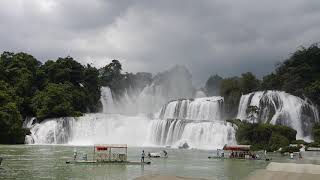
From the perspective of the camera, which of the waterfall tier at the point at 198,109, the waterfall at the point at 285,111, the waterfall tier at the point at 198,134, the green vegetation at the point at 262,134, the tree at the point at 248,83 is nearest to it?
the green vegetation at the point at 262,134

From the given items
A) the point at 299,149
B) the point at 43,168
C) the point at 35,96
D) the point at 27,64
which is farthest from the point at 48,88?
the point at 43,168

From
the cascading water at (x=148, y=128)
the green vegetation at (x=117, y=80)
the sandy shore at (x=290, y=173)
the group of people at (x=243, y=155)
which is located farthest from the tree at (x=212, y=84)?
the sandy shore at (x=290, y=173)

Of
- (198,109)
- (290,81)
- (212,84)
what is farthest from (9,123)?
(212,84)

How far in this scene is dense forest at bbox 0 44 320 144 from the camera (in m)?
75.2

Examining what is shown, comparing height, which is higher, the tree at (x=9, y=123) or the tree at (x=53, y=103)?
the tree at (x=53, y=103)

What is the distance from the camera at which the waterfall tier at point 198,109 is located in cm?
7850

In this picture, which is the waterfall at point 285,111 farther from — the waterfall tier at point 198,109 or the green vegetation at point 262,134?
the green vegetation at point 262,134

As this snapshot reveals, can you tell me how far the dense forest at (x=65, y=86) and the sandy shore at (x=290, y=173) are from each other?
51.8 metres

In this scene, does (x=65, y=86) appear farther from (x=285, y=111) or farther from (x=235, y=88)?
(x=285, y=111)

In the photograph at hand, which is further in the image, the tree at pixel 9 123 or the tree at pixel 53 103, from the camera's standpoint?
the tree at pixel 53 103

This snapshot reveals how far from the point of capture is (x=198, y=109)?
78.9 meters

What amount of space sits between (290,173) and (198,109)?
56.0 meters

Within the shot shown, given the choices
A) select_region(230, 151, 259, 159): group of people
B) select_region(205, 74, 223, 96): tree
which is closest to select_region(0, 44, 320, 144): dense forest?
select_region(230, 151, 259, 159): group of people

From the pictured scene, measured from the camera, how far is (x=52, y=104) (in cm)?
8100
